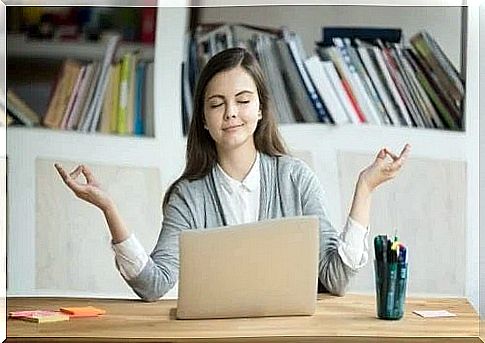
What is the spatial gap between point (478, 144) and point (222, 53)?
0.52 meters

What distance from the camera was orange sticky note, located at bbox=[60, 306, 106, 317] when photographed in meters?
1.78

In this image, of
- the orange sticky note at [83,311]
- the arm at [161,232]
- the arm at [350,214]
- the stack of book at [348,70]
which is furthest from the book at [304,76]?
the orange sticky note at [83,311]

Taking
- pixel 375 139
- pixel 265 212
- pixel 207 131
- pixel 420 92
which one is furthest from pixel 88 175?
pixel 420 92

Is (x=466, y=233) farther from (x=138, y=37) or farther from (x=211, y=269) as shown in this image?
(x=138, y=37)

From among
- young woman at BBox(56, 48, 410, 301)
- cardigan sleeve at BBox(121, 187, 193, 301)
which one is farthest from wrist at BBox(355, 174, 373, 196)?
cardigan sleeve at BBox(121, 187, 193, 301)

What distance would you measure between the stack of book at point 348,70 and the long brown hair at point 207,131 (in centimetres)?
1

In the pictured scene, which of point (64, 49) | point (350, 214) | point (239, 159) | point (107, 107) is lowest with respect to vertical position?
point (350, 214)

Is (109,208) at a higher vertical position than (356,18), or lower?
lower

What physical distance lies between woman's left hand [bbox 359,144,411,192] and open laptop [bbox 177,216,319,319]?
0.13m

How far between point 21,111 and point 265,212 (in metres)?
0.51

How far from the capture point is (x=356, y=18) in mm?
1759

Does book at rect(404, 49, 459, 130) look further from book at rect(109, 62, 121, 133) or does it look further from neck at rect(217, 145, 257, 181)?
book at rect(109, 62, 121, 133)

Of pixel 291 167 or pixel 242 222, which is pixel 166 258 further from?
pixel 291 167

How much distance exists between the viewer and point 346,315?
176 cm
